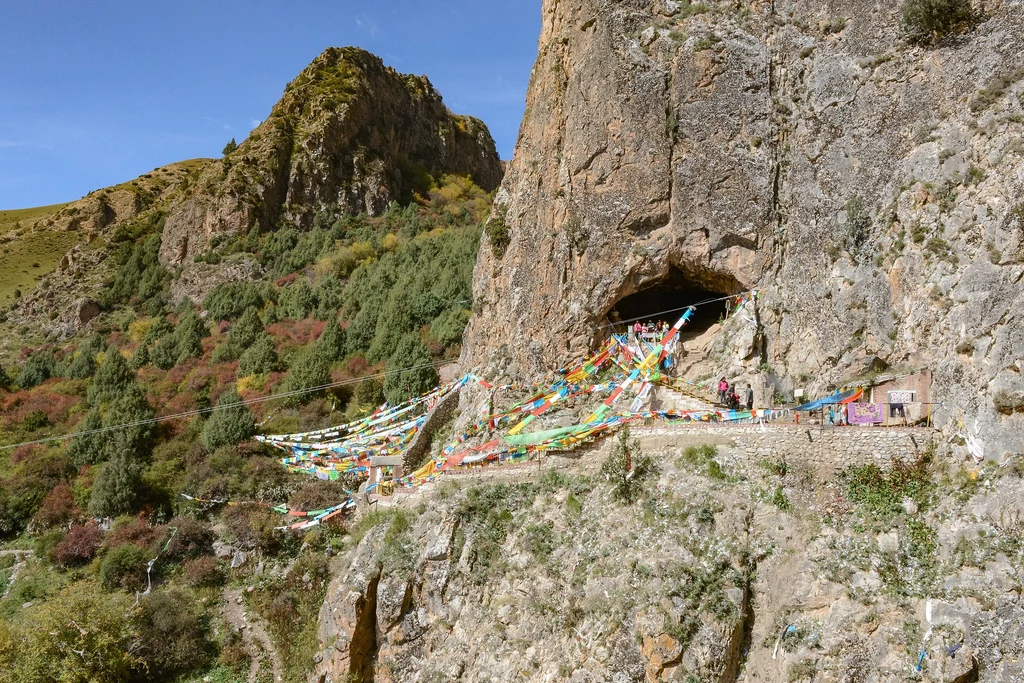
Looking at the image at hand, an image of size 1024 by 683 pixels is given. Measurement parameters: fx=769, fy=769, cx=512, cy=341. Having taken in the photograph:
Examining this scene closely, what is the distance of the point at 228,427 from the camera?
30562 mm

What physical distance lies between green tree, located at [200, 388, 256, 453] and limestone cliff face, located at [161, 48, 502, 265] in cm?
2447

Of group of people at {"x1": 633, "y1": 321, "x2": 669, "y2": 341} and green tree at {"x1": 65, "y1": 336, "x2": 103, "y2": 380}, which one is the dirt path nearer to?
group of people at {"x1": 633, "y1": 321, "x2": 669, "y2": 341}

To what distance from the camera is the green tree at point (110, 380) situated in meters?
35.8

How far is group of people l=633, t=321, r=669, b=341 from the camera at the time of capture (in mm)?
22327

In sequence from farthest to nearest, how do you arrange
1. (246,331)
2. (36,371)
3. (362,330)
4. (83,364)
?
(36,371) < (83,364) < (246,331) < (362,330)

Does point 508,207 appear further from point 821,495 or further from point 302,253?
point 302,253

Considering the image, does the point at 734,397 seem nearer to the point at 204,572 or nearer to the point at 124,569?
the point at 204,572

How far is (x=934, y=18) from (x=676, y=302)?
33.4 feet

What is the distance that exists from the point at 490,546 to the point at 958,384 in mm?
10434

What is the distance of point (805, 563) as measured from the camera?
13891 mm

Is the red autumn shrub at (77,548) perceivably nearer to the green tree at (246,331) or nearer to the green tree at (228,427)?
the green tree at (228,427)

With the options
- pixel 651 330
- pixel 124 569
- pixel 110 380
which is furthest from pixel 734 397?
pixel 110 380

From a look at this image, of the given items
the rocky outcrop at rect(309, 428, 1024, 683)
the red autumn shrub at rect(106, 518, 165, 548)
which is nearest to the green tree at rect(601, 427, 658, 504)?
the rocky outcrop at rect(309, 428, 1024, 683)

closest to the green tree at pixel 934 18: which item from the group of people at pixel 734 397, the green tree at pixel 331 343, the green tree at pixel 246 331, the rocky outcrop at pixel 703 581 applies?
the group of people at pixel 734 397
